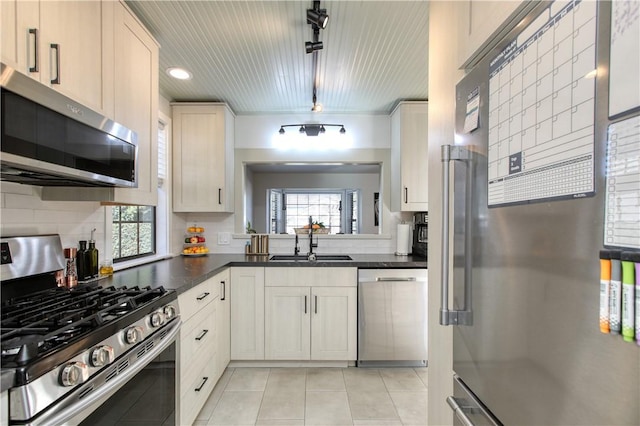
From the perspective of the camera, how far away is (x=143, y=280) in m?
1.93

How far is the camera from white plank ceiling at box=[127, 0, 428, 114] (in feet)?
5.87

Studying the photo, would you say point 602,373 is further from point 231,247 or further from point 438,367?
point 231,247

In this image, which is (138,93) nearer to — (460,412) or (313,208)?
(460,412)

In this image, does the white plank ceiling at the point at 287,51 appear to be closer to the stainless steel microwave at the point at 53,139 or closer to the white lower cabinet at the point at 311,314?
the stainless steel microwave at the point at 53,139

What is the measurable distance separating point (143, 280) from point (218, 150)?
5.29 feet

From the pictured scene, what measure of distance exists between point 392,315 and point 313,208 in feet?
12.6

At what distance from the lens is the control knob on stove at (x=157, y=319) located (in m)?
1.37

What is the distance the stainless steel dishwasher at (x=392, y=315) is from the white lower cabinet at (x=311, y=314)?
10 centimetres

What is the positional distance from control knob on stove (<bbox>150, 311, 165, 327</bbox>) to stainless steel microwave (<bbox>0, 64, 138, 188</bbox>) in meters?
0.66

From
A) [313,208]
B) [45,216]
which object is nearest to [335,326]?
[45,216]

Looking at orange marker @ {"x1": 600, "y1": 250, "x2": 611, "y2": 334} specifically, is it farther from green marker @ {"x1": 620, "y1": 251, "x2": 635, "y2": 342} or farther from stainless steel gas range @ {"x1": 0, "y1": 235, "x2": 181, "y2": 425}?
stainless steel gas range @ {"x1": 0, "y1": 235, "x2": 181, "y2": 425}

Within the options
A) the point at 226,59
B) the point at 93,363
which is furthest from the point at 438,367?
the point at 226,59

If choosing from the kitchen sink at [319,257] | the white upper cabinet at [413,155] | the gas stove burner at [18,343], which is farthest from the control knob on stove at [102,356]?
the white upper cabinet at [413,155]

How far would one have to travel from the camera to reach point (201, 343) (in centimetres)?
204
